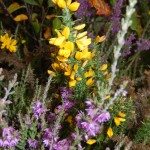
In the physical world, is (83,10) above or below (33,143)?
above

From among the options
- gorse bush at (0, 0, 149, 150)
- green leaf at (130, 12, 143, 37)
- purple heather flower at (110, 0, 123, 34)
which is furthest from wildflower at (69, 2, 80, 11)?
green leaf at (130, 12, 143, 37)

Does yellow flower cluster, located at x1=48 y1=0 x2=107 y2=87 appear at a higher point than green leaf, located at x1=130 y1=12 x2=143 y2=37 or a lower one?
higher

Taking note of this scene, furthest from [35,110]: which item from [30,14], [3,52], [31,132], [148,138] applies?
[30,14]

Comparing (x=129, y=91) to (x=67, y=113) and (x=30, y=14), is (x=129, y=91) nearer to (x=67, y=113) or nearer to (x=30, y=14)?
(x=67, y=113)

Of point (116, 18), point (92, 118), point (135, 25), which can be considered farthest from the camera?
point (135, 25)

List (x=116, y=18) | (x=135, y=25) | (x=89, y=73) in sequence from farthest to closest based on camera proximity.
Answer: (x=135, y=25), (x=116, y=18), (x=89, y=73)

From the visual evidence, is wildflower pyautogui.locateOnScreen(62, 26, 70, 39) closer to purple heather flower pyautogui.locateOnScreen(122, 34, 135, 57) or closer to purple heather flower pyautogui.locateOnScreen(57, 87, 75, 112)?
purple heather flower pyautogui.locateOnScreen(57, 87, 75, 112)

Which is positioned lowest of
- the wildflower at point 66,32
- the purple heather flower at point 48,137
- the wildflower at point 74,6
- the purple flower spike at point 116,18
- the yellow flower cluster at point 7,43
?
the purple heather flower at point 48,137

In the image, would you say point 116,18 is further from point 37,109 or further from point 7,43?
point 37,109

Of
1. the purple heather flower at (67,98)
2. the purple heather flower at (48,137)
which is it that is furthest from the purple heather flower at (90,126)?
the purple heather flower at (67,98)

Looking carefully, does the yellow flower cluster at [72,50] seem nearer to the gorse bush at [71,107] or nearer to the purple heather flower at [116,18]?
the gorse bush at [71,107]

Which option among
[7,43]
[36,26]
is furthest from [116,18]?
[7,43]

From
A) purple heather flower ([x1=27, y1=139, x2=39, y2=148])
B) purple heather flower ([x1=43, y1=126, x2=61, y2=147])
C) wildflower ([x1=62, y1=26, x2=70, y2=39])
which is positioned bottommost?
purple heather flower ([x1=27, y1=139, x2=39, y2=148])
